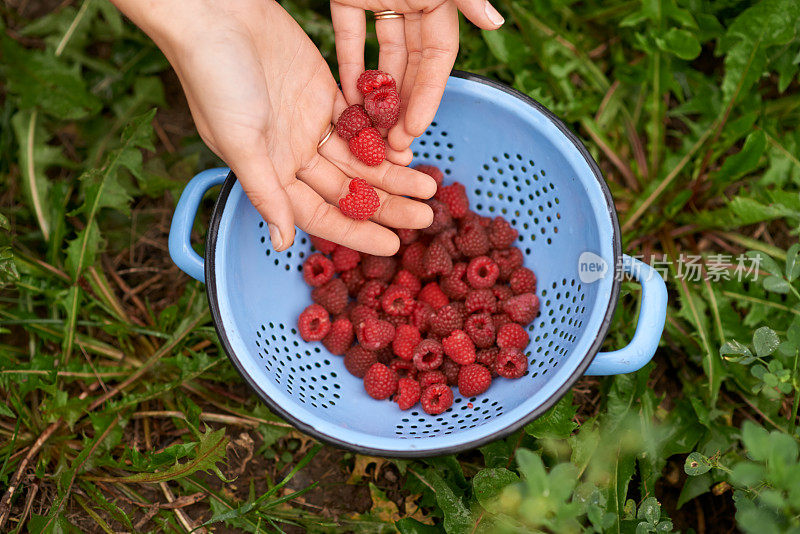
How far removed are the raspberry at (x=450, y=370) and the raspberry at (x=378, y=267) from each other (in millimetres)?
363

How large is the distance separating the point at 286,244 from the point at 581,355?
78 centimetres

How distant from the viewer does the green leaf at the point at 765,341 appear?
158 cm

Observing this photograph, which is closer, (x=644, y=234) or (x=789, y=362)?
(x=789, y=362)

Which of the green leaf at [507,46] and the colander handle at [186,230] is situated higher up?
the green leaf at [507,46]

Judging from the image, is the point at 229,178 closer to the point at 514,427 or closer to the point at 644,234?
the point at 514,427

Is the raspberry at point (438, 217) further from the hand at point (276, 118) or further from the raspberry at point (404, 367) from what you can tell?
the raspberry at point (404, 367)

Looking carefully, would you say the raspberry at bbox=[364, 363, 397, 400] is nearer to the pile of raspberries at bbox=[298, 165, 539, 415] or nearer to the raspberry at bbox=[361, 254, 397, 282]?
the pile of raspberries at bbox=[298, 165, 539, 415]

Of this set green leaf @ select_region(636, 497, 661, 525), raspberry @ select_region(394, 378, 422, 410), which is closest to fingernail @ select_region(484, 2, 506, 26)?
raspberry @ select_region(394, 378, 422, 410)

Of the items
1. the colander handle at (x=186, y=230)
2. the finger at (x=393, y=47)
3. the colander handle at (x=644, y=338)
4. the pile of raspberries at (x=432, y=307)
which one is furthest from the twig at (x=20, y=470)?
the colander handle at (x=644, y=338)

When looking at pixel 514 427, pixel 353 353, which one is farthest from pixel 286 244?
pixel 514 427

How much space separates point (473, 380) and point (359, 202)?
0.62m

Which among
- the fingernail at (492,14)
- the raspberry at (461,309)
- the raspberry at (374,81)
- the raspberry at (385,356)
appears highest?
the fingernail at (492,14)

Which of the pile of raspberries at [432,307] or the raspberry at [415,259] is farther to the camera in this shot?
the raspberry at [415,259]

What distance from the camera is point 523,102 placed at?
175 centimetres
